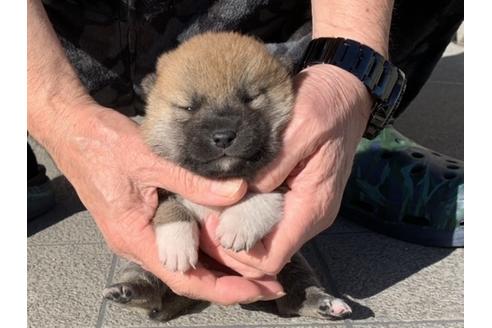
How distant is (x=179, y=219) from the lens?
203 cm

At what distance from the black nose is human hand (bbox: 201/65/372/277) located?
0.15 m

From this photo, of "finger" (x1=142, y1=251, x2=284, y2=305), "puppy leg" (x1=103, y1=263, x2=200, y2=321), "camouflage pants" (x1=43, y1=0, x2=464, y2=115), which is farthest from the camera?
"camouflage pants" (x1=43, y1=0, x2=464, y2=115)

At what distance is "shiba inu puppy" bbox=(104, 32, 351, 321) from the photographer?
1956mm

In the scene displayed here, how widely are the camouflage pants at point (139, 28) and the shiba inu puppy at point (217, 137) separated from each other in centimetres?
55

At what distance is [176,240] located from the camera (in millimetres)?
1977

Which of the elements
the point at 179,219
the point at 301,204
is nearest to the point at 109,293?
the point at 179,219

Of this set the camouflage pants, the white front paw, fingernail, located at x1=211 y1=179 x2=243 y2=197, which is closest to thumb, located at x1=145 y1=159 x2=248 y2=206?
fingernail, located at x1=211 y1=179 x2=243 y2=197

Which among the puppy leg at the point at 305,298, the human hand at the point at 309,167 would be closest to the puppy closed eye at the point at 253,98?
the human hand at the point at 309,167

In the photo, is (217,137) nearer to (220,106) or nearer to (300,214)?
(220,106)

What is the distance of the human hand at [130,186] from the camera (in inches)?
77.4

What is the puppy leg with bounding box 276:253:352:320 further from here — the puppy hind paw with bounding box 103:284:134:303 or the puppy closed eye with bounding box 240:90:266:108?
the puppy closed eye with bounding box 240:90:266:108

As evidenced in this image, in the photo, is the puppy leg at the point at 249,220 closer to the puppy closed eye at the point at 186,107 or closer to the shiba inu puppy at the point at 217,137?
the shiba inu puppy at the point at 217,137

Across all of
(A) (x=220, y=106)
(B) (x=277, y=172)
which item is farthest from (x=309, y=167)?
(A) (x=220, y=106)

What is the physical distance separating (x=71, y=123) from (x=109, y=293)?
0.57 metres
